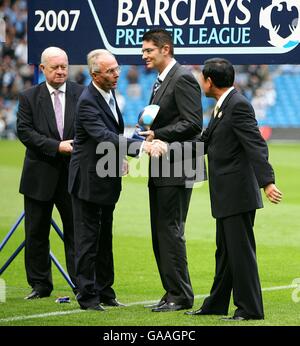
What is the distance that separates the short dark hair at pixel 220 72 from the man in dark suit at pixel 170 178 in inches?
25.3

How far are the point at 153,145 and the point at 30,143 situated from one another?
1.46 metres

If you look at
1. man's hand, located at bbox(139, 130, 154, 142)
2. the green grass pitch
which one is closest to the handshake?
man's hand, located at bbox(139, 130, 154, 142)

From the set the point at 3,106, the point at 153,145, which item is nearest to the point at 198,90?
the point at 153,145

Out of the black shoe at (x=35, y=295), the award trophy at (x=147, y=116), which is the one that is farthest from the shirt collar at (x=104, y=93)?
the black shoe at (x=35, y=295)

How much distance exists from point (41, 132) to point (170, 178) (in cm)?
155

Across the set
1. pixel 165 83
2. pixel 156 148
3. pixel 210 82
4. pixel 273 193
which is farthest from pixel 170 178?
pixel 273 193

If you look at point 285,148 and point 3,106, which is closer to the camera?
point 285,148

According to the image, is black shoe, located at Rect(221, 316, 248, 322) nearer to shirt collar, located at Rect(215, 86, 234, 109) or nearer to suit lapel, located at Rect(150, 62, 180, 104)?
shirt collar, located at Rect(215, 86, 234, 109)

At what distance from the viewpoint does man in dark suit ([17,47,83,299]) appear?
9.07 meters

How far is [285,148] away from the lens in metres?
29.1

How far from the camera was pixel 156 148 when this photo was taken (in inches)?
317

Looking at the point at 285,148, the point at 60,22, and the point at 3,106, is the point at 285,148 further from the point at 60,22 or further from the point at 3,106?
the point at 60,22

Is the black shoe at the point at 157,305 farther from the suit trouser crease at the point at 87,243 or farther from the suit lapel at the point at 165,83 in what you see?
the suit lapel at the point at 165,83

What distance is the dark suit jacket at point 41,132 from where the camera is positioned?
909cm
